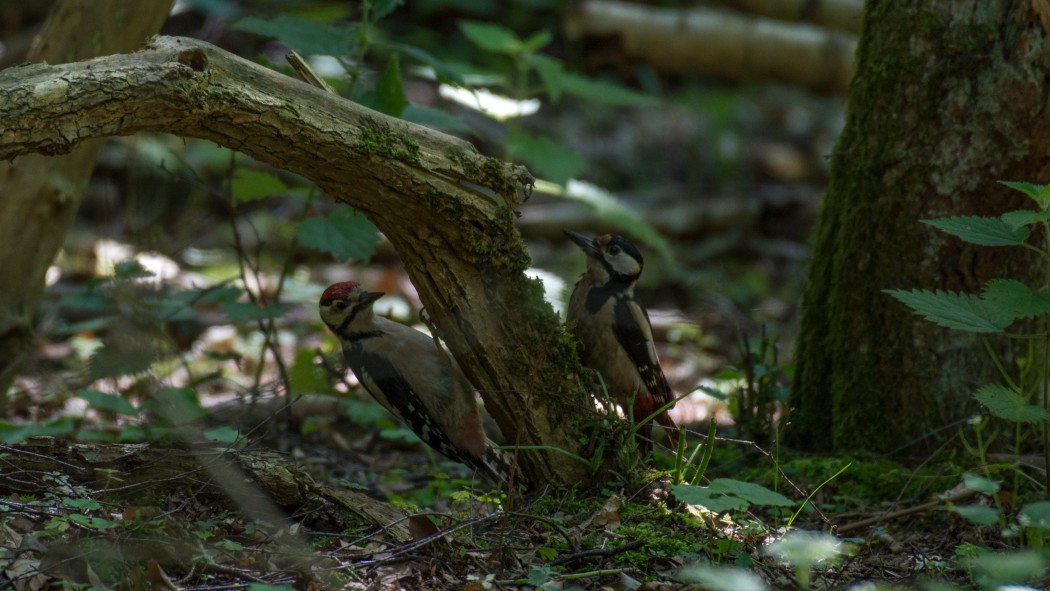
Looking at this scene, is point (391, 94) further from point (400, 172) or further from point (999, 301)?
point (999, 301)

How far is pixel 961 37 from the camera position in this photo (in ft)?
13.5

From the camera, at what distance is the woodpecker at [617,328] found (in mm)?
4566

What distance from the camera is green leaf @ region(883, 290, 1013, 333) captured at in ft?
10.8

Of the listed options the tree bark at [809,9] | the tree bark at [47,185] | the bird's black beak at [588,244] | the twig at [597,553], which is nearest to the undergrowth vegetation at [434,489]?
the twig at [597,553]

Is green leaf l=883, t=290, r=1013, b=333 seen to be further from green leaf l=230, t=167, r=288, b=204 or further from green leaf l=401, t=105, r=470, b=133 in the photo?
green leaf l=230, t=167, r=288, b=204

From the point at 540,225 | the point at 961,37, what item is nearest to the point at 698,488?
the point at 961,37

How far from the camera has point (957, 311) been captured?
11.1ft

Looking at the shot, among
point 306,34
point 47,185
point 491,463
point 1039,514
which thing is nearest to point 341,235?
point 306,34

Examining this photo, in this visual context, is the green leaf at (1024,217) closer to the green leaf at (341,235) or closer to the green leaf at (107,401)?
the green leaf at (341,235)

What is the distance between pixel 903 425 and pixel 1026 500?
596 millimetres

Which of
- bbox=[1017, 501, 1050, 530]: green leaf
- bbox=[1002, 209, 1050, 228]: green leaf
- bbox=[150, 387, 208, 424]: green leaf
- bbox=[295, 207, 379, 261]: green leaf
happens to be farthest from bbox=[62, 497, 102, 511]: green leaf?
bbox=[1002, 209, 1050, 228]: green leaf

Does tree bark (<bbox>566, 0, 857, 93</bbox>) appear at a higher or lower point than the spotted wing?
higher

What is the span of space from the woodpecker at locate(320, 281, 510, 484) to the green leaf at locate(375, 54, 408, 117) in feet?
2.81

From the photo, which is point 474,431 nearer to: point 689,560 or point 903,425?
point 689,560
